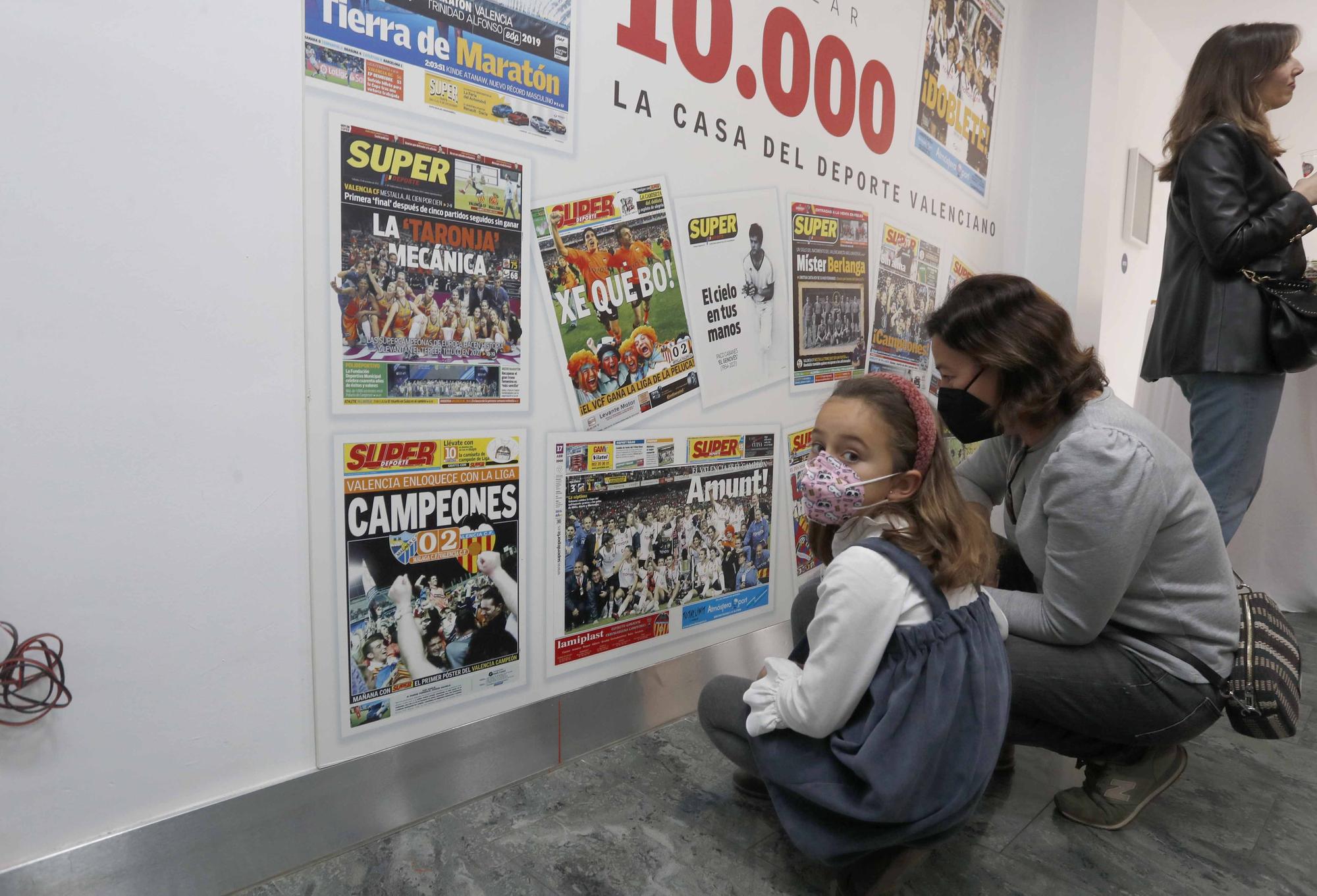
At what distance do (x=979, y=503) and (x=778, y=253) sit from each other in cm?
73

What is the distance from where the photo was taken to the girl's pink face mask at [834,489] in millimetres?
1052

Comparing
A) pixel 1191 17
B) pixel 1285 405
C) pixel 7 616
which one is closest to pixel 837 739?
pixel 7 616

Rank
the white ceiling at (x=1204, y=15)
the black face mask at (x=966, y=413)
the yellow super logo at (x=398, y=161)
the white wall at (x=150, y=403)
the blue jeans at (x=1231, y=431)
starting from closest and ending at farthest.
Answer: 1. the white wall at (x=150, y=403)
2. the yellow super logo at (x=398, y=161)
3. the black face mask at (x=966, y=413)
4. the blue jeans at (x=1231, y=431)
5. the white ceiling at (x=1204, y=15)

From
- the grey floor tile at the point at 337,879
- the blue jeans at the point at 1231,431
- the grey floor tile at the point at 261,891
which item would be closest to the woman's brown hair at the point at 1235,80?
the blue jeans at the point at 1231,431

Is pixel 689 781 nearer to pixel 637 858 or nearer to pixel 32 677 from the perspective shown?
pixel 637 858

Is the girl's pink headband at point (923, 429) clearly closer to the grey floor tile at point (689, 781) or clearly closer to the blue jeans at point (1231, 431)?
the grey floor tile at point (689, 781)

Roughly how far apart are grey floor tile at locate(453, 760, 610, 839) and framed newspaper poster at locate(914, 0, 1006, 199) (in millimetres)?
1890

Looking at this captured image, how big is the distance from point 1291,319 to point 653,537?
60.7 inches

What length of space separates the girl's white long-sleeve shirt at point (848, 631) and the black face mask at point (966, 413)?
1.35 feet

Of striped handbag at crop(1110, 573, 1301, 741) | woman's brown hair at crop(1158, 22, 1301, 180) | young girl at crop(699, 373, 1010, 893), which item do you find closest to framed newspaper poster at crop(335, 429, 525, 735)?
young girl at crop(699, 373, 1010, 893)

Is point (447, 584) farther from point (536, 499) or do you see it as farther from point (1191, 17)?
point (1191, 17)

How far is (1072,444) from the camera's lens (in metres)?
1.17

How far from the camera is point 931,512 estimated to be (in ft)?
3.35

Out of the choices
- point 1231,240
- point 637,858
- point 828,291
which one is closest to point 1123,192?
point 1231,240
